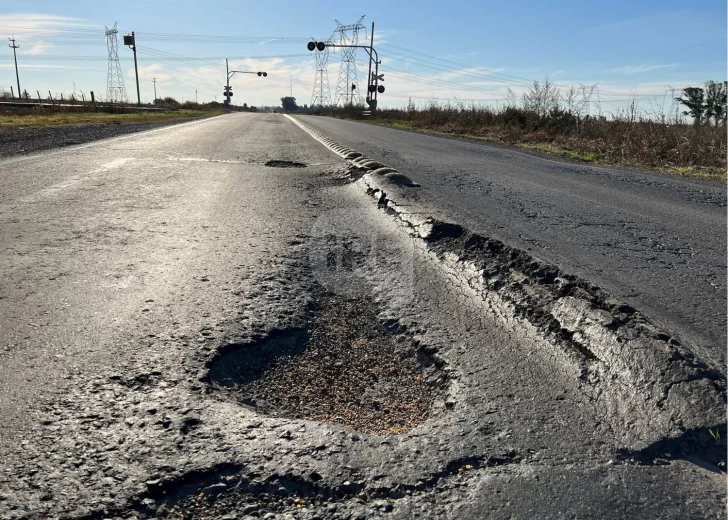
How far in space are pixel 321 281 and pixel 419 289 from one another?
54 cm

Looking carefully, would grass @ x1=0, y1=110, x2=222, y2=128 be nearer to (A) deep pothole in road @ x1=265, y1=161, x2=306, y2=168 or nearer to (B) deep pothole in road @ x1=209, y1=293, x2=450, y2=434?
(A) deep pothole in road @ x1=265, y1=161, x2=306, y2=168

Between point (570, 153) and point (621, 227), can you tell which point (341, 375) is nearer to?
point (621, 227)

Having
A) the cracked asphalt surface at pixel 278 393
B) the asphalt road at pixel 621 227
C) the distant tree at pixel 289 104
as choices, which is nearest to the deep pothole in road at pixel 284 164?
the asphalt road at pixel 621 227

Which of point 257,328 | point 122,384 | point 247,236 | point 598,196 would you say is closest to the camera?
point 122,384

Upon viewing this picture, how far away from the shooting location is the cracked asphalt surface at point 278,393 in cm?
143

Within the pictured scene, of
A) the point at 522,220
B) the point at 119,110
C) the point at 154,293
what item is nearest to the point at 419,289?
the point at 154,293

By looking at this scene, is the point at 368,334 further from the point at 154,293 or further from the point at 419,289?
the point at 154,293

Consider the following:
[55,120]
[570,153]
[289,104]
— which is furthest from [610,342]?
[289,104]

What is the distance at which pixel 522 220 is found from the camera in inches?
183

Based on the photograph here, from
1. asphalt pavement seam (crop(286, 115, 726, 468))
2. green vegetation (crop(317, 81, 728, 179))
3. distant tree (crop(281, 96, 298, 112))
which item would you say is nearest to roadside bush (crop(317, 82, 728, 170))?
green vegetation (crop(317, 81, 728, 179))

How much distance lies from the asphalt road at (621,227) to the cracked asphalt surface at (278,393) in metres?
0.69

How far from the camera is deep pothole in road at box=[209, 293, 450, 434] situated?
6.20ft

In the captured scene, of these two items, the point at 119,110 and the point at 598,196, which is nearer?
the point at 598,196

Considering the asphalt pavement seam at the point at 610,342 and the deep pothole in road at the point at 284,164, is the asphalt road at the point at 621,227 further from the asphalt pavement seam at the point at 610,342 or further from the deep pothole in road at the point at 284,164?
the deep pothole in road at the point at 284,164
